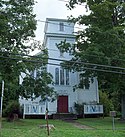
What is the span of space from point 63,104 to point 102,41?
33.1ft

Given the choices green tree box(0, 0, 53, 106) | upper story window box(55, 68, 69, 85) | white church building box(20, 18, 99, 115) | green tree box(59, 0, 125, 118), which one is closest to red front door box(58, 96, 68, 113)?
white church building box(20, 18, 99, 115)

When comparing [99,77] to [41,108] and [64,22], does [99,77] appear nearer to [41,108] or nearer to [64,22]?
[41,108]

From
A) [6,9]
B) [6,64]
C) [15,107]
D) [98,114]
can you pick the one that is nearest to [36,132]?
[6,64]

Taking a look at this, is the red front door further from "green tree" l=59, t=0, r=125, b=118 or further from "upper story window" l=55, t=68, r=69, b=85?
"green tree" l=59, t=0, r=125, b=118

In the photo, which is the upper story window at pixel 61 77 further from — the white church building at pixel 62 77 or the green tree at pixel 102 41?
the green tree at pixel 102 41

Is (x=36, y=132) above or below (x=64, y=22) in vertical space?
below

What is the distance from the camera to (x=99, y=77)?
93.0 ft

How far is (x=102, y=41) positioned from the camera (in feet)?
86.5

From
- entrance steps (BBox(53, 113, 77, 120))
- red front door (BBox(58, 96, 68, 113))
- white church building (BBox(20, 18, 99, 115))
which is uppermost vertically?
white church building (BBox(20, 18, 99, 115))

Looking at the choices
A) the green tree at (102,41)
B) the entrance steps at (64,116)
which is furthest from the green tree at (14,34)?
the entrance steps at (64,116)

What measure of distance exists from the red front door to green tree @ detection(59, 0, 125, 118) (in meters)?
6.14

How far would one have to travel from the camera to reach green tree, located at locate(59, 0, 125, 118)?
1006 inches

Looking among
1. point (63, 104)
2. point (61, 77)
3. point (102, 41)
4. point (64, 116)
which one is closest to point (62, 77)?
point (61, 77)

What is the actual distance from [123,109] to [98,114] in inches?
144
